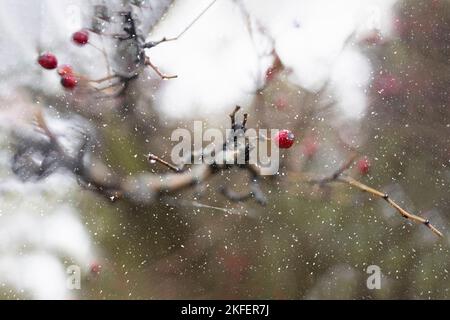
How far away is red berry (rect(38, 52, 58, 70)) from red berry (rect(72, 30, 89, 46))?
4cm

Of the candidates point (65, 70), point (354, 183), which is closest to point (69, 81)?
point (65, 70)

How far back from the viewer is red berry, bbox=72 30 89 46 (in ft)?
2.57

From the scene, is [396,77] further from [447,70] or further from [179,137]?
[179,137]

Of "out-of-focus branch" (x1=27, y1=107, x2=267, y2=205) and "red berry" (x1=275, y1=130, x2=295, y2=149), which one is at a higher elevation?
"red berry" (x1=275, y1=130, x2=295, y2=149)

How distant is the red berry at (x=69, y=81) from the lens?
0.79m

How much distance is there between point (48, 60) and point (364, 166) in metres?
0.53

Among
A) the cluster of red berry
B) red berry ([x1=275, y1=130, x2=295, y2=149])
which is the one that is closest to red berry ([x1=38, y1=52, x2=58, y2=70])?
the cluster of red berry

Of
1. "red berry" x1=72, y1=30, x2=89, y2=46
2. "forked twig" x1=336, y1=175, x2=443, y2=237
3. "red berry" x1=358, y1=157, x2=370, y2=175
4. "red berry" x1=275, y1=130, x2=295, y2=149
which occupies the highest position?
"red berry" x1=72, y1=30, x2=89, y2=46

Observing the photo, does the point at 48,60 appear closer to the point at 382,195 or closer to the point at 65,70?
the point at 65,70

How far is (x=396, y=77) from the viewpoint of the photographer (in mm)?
857

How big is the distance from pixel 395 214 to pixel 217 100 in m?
0.35

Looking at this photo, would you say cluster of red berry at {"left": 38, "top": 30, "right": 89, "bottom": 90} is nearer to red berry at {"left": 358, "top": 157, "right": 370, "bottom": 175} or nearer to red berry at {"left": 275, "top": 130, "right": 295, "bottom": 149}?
red berry at {"left": 275, "top": 130, "right": 295, "bottom": 149}

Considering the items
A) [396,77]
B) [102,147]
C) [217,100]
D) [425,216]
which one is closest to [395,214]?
[425,216]

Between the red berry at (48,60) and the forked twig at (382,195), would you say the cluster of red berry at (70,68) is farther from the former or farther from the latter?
the forked twig at (382,195)
